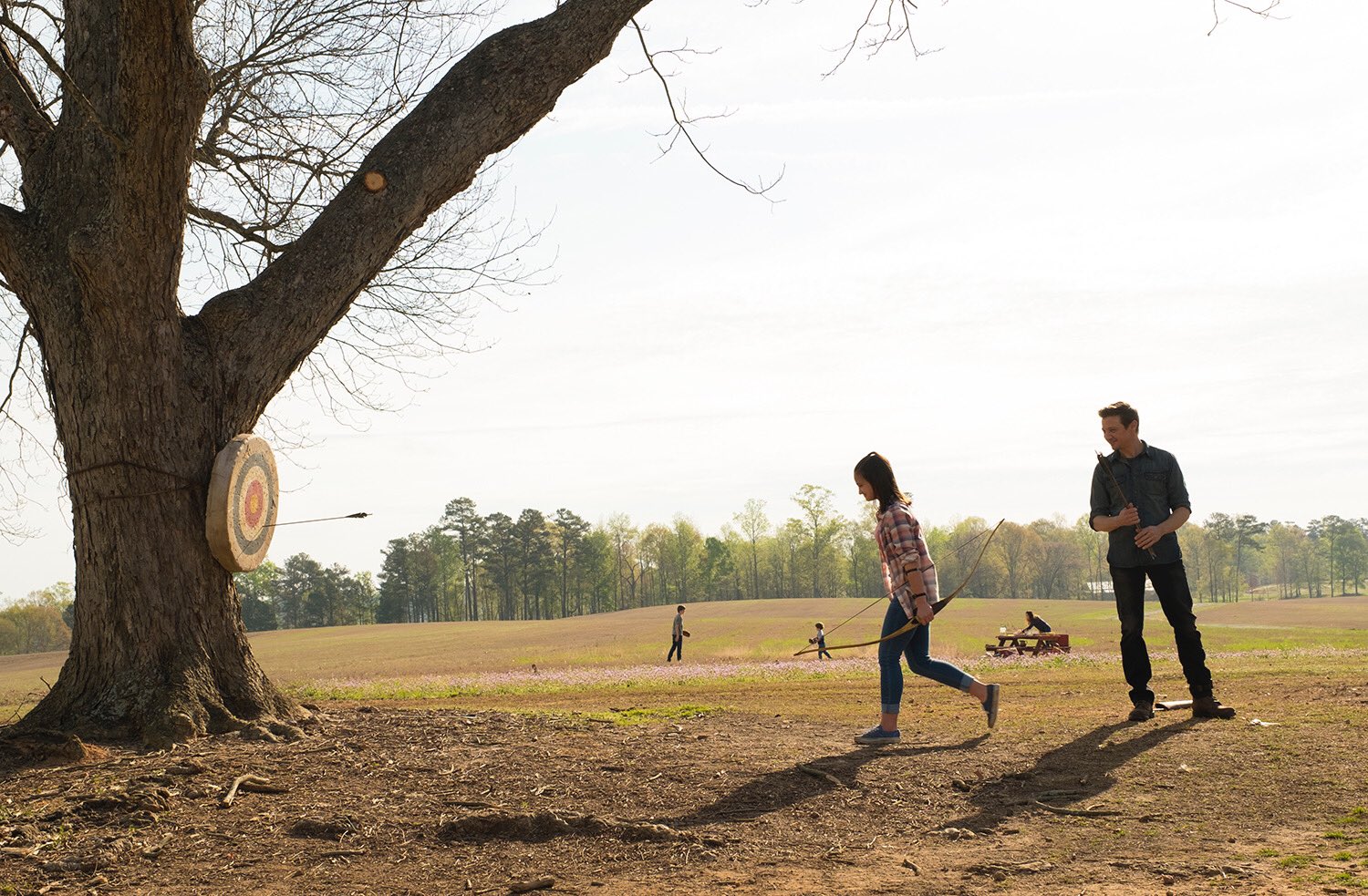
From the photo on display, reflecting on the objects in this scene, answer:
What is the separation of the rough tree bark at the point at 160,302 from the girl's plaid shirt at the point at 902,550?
394cm

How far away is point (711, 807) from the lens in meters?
5.32

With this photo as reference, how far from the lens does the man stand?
7781 mm

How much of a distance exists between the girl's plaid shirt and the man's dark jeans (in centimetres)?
181

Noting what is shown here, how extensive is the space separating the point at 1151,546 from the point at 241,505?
6.56m

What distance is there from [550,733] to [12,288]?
5.00 m

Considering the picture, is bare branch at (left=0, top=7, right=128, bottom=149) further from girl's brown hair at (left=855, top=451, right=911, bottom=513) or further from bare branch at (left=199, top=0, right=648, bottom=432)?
girl's brown hair at (left=855, top=451, right=911, bottom=513)

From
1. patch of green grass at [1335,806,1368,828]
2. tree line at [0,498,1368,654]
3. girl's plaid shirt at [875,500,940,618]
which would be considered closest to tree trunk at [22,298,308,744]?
girl's plaid shirt at [875,500,940,618]

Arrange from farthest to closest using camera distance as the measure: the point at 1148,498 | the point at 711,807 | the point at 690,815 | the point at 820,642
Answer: the point at 820,642 < the point at 1148,498 < the point at 711,807 < the point at 690,815

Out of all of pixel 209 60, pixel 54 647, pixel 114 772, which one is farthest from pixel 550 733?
pixel 54 647

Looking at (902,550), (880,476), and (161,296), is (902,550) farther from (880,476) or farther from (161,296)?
(161,296)

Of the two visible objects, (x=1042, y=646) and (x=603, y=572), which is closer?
(x=1042, y=646)

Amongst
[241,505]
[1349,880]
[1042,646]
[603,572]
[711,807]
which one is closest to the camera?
[1349,880]

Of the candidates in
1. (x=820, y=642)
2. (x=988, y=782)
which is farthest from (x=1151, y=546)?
(x=820, y=642)

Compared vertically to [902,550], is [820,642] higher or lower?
lower
